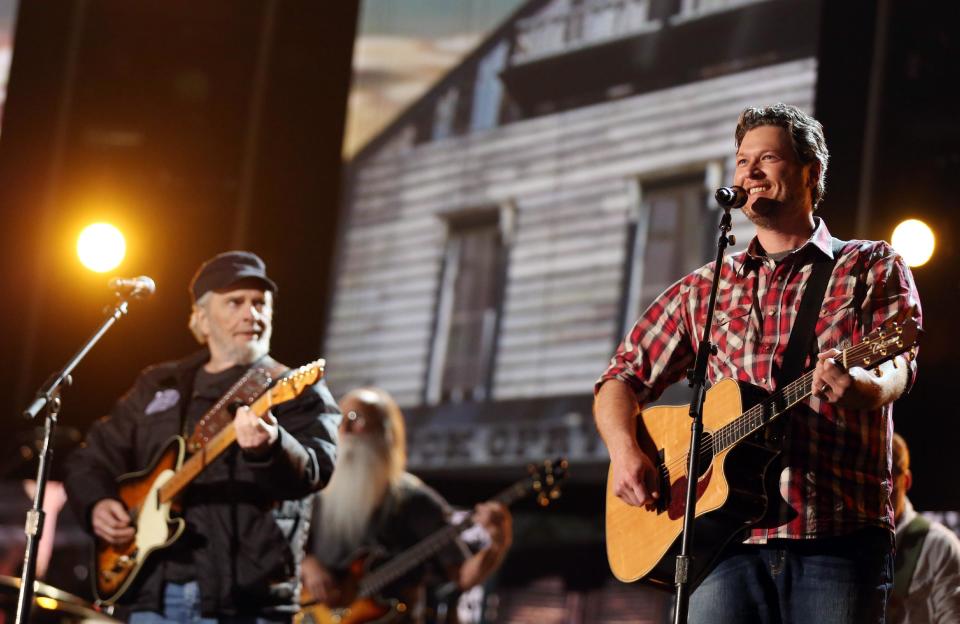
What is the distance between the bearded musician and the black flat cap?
95.2 inches

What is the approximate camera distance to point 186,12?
845 centimetres

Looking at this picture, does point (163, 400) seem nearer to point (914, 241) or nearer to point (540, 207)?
point (914, 241)

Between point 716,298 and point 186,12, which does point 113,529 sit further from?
point 186,12

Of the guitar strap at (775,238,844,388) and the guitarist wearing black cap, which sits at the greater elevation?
the guitar strap at (775,238,844,388)

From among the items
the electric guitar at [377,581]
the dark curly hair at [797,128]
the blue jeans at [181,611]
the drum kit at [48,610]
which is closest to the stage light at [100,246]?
the electric guitar at [377,581]

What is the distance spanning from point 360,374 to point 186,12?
2.72 meters

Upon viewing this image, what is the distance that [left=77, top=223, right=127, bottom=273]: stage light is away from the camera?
7.59 metres

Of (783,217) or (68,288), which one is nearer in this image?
(783,217)

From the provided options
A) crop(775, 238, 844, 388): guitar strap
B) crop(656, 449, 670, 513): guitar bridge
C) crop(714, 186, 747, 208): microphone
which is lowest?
crop(656, 449, 670, 513): guitar bridge

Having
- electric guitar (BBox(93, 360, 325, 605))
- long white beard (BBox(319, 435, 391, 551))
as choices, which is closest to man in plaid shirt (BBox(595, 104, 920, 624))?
electric guitar (BBox(93, 360, 325, 605))

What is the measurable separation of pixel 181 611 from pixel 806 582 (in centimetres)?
218

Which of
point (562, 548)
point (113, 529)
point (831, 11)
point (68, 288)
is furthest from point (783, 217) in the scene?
point (68, 288)

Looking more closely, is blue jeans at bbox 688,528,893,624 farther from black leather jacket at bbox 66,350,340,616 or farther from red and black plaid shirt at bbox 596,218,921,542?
black leather jacket at bbox 66,350,340,616

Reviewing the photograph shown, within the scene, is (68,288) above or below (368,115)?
below
